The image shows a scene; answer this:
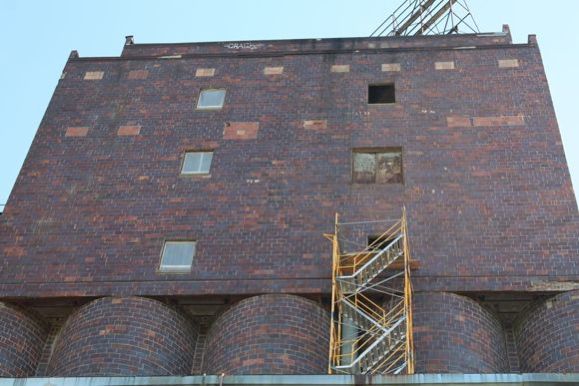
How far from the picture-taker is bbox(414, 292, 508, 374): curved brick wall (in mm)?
23844

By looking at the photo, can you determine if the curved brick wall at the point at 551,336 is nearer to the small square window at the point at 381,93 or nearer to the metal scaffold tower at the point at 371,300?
the metal scaffold tower at the point at 371,300

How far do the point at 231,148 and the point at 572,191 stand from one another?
35.8 feet

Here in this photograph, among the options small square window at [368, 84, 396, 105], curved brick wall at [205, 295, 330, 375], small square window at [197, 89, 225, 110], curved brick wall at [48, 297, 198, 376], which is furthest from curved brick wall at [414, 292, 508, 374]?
small square window at [197, 89, 225, 110]

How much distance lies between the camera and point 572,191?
27.8 m

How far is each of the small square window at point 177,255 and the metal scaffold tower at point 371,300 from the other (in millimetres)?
4245

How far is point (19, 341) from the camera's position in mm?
26094

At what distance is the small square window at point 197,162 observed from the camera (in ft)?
→ 98.2

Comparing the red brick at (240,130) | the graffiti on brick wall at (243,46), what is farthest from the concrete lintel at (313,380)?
the graffiti on brick wall at (243,46)

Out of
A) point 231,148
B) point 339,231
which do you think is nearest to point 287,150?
point 231,148

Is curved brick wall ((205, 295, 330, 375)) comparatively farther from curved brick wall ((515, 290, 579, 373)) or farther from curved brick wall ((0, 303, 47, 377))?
curved brick wall ((515, 290, 579, 373))

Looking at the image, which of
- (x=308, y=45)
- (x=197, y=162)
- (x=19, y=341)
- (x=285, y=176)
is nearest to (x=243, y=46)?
(x=308, y=45)

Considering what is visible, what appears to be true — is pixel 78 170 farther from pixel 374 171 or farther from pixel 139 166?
pixel 374 171

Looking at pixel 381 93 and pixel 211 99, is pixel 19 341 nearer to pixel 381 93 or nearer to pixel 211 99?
pixel 211 99

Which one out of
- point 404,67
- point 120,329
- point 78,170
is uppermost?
point 404,67
